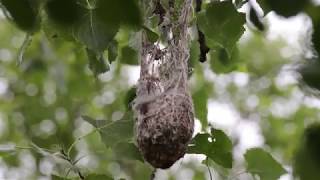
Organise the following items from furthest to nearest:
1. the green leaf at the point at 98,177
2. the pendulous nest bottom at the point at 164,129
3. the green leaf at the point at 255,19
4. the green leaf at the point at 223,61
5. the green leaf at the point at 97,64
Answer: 1. the green leaf at the point at 223,61
2. the green leaf at the point at 97,64
3. the green leaf at the point at 98,177
4. the pendulous nest bottom at the point at 164,129
5. the green leaf at the point at 255,19

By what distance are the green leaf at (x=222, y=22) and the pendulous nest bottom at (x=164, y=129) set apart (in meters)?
0.13

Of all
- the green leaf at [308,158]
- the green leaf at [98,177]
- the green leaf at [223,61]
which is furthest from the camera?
the green leaf at [223,61]

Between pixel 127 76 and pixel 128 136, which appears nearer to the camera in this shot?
pixel 128 136

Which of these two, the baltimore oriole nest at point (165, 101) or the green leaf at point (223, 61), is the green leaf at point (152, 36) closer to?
the baltimore oriole nest at point (165, 101)

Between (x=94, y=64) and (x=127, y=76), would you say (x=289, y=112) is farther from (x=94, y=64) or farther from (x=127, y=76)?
(x=94, y=64)

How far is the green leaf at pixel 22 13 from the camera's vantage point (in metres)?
0.58

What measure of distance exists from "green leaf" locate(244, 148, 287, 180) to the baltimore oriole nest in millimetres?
323

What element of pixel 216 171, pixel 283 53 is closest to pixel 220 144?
pixel 216 171

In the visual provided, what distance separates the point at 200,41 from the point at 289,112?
439 centimetres

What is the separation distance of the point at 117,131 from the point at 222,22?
0.86ft

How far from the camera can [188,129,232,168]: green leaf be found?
1.14 m

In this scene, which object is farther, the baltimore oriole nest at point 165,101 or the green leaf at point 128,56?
the green leaf at point 128,56

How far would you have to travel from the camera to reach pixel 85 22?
0.98 meters

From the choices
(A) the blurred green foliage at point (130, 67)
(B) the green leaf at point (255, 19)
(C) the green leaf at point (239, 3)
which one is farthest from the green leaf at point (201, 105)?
(B) the green leaf at point (255, 19)
